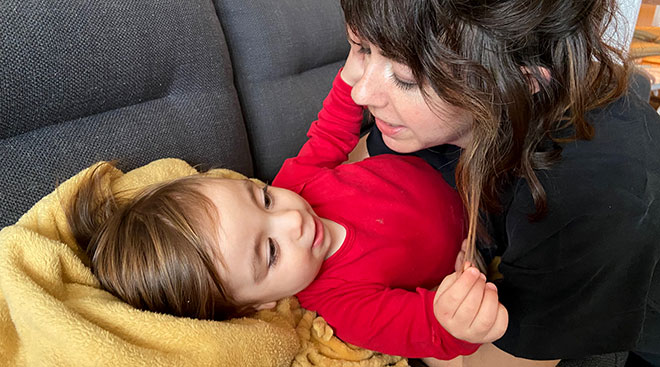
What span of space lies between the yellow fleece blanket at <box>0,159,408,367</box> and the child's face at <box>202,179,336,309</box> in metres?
0.07

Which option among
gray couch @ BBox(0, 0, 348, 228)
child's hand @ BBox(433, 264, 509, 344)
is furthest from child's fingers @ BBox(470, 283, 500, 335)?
gray couch @ BBox(0, 0, 348, 228)

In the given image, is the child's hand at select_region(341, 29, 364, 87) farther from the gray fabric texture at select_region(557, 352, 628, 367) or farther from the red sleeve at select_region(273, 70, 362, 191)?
the gray fabric texture at select_region(557, 352, 628, 367)

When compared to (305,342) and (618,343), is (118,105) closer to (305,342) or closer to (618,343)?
(305,342)

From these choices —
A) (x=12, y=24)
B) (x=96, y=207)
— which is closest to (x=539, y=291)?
(x=96, y=207)

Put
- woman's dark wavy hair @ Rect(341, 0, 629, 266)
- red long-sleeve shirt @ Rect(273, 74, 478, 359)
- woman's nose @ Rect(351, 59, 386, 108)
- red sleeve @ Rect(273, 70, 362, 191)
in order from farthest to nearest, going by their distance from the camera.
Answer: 1. red sleeve @ Rect(273, 70, 362, 191)
2. red long-sleeve shirt @ Rect(273, 74, 478, 359)
3. woman's nose @ Rect(351, 59, 386, 108)
4. woman's dark wavy hair @ Rect(341, 0, 629, 266)

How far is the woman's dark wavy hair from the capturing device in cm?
72

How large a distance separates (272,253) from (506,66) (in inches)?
20.8

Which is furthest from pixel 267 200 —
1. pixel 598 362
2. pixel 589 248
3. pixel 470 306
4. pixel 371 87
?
pixel 598 362

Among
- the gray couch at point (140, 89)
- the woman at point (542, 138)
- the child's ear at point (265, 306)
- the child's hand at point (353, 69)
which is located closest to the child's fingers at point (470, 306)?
the woman at point (542, 138)

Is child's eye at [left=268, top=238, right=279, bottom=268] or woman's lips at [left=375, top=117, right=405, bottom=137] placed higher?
woman's lips at [left=375, top=117, right=405, bottom=137]

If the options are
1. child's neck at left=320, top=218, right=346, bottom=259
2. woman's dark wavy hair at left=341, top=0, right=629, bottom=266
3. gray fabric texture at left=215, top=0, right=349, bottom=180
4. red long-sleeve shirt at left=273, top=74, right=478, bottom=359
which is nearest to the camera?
woman's dark wavy hair at left=341, top=0, right=629, bottom=266

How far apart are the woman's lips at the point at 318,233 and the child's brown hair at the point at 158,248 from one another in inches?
7.6

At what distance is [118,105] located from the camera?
1.07 m

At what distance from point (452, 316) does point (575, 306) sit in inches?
7.8
